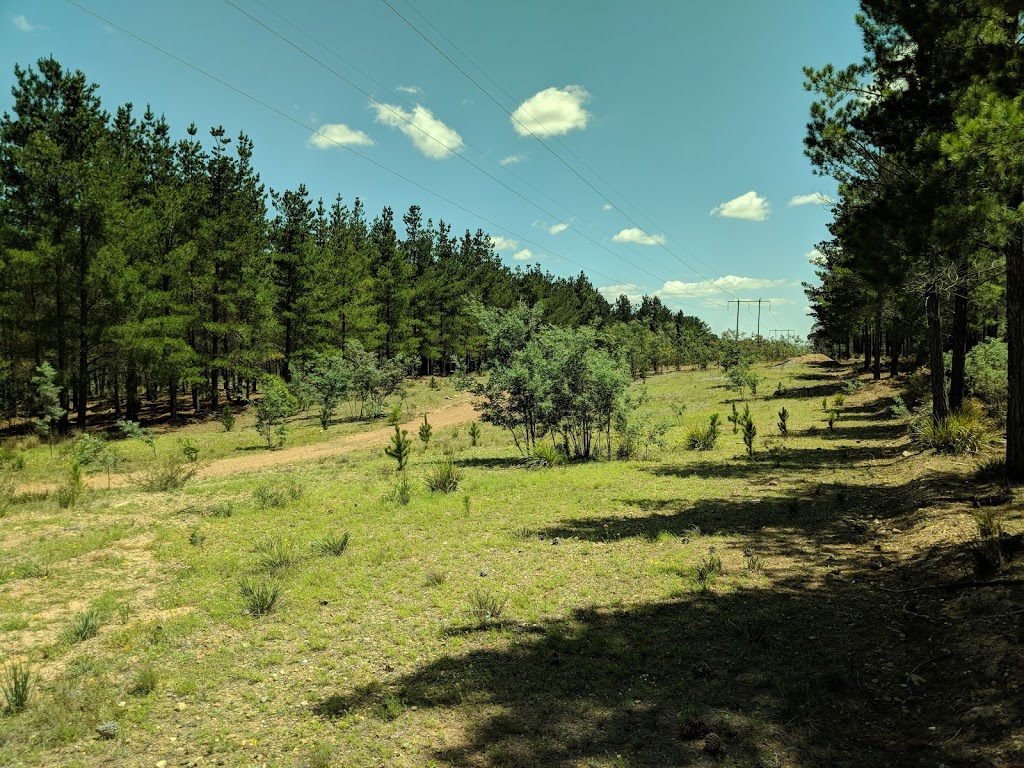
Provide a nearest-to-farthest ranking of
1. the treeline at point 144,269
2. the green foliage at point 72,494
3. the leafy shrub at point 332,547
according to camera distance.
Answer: the leafy shrub at point 332,547 < the green foliage at point 72,494 < the treeline at point 144,269

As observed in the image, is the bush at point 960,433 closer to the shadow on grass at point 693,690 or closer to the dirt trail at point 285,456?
the shadow on grass at point 693,690

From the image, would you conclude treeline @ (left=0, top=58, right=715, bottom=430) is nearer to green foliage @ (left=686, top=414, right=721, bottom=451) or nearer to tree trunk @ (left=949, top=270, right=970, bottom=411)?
green foliage @ (left=686, top=414, right=721, bottom=451)

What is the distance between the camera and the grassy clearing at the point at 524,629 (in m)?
4.12

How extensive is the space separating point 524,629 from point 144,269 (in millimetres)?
32422

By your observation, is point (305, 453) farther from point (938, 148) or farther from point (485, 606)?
point (938, 148)

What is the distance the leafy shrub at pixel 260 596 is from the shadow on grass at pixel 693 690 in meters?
2.46

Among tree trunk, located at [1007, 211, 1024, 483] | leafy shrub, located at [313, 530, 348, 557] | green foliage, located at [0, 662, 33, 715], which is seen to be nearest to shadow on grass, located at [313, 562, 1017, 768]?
green foliage, located at [0, 662, 33, 715]

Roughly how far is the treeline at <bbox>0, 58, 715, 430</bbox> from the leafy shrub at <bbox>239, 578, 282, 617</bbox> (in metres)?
12.9

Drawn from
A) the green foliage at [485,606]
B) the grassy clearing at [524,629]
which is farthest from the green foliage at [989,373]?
the green foliage at [485,606]

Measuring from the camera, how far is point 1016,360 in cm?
937

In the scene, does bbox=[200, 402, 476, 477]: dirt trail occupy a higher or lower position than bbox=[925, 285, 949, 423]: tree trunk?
lower

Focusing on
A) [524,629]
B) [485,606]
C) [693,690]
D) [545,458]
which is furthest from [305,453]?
[693,690]

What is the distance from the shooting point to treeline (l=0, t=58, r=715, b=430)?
85.2ft

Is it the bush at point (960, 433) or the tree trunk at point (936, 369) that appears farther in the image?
the tree trunk at point (936, 369)
